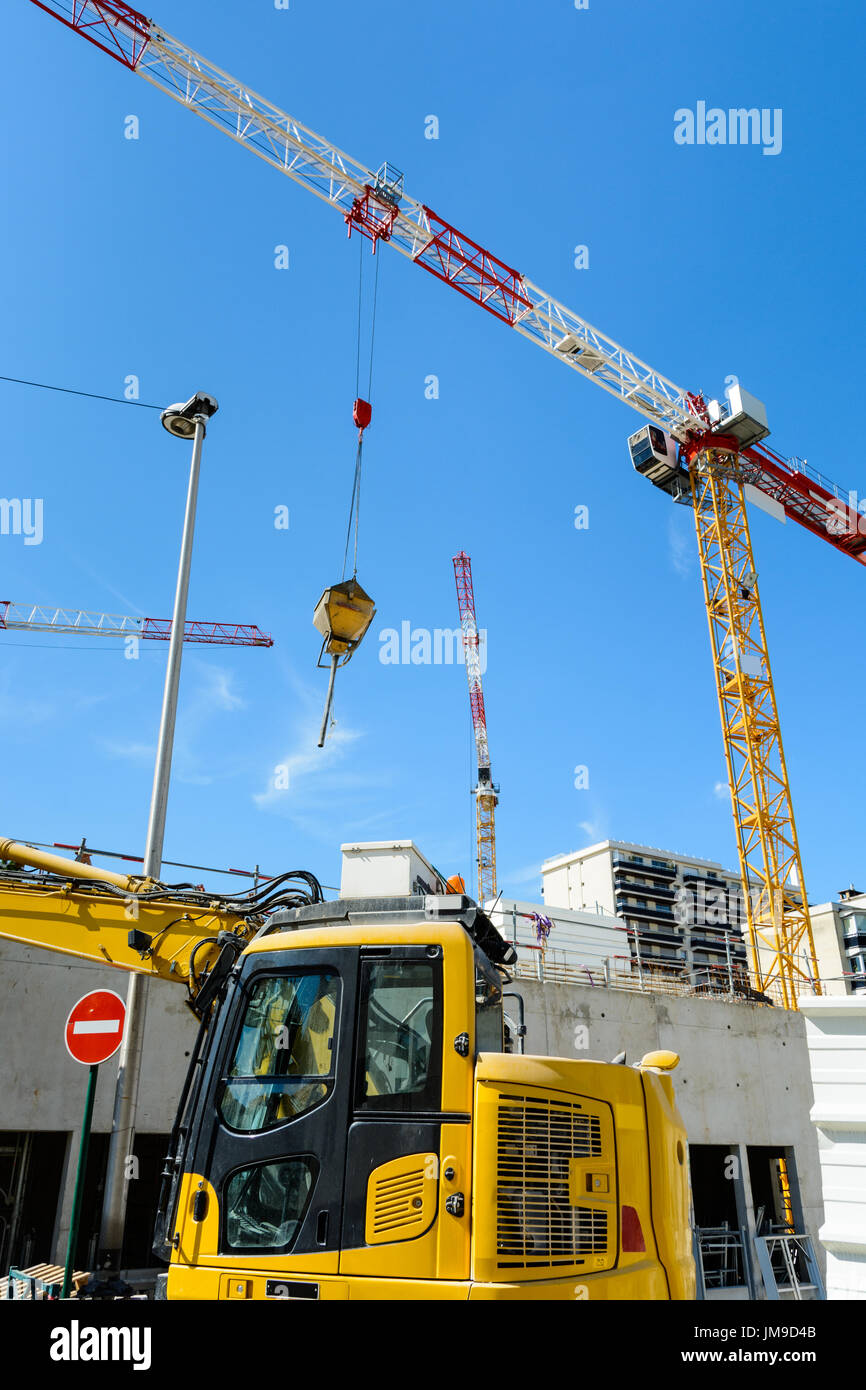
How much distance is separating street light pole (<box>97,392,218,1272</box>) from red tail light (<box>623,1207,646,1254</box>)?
4.45 meters

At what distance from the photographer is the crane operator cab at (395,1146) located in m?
4.76

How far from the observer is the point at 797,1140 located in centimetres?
1753

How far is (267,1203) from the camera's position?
5.07m

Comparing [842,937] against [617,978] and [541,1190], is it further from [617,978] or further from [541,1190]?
[541,1190]

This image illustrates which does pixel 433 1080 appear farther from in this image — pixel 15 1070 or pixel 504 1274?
pixel 15 1070

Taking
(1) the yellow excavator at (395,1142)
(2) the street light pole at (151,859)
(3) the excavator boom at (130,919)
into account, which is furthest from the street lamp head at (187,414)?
(1) the yellow excavator at (395,1142)

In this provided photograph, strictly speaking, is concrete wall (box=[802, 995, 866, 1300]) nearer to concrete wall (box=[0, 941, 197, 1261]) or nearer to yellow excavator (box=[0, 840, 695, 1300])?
yellow excavator (box=[0, 840, 695, 1300])

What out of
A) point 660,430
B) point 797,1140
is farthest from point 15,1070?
point 660,430

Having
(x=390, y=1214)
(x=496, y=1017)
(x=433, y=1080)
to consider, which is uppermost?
(x=496, y=1017)

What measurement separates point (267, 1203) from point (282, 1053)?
2.62ft

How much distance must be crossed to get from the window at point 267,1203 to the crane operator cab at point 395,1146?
1 cm

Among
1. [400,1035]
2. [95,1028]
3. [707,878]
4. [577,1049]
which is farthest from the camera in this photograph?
[707,878]

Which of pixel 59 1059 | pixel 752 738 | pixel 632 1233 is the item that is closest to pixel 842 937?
pixel 752 738

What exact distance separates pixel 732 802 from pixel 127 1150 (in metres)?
28.4
